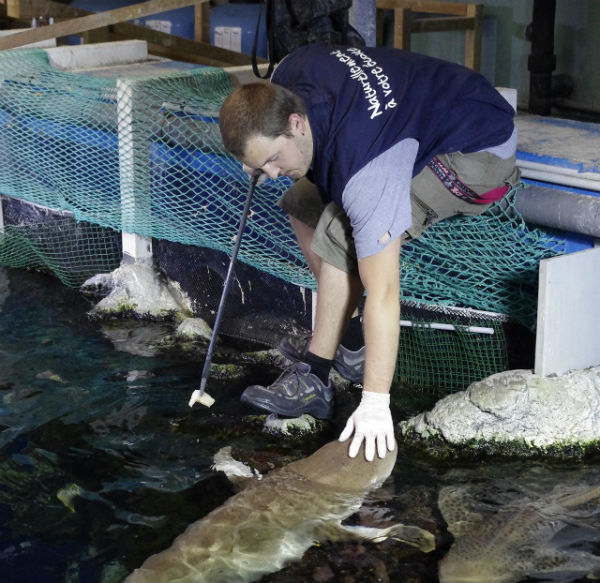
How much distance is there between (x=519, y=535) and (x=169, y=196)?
2893 mm

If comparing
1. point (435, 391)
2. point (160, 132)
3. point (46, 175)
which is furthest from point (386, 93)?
point (46, 175)

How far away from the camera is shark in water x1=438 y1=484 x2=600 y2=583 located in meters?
2.88

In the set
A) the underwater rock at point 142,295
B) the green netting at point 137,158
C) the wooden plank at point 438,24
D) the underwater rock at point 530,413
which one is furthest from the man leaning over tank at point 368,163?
the wooden plank at point 438,24

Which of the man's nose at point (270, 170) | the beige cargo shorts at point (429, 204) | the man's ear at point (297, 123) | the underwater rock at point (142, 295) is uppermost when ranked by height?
the man's ear at point (297, 123)

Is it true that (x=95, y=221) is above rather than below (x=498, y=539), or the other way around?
above

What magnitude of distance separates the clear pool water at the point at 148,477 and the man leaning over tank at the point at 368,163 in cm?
30

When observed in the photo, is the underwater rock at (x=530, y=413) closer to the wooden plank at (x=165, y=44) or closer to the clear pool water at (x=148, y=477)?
the clear pool water at (x=148, y=477)

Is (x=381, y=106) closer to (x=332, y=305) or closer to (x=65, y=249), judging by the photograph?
(x=332, y=305)

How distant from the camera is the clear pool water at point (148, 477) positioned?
2971 mm

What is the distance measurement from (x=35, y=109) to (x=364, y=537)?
348 cm

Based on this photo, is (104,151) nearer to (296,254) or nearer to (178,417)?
(296,254)

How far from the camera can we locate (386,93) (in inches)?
128

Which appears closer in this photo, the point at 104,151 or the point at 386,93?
the point at 386,93

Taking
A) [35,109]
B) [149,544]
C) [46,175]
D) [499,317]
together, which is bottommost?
[149,544]
